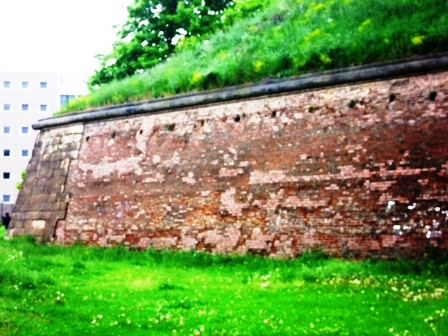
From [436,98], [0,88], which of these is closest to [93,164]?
[436,98]

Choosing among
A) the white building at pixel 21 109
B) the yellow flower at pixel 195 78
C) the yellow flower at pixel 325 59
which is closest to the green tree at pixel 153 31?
the yellow flower at pixel 195 78

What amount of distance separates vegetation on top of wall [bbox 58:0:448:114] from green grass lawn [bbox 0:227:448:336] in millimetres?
3865

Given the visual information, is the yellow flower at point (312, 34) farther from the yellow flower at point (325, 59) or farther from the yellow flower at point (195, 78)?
the yellow flower at point (195, 78)

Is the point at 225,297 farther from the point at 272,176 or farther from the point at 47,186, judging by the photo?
the point at 47,186

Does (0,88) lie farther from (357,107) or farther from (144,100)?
(357,107)

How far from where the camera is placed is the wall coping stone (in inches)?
484

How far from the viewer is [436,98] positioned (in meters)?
12.0

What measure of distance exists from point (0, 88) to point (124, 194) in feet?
177

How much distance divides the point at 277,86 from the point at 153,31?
18.4 metres

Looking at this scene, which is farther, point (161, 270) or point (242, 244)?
point (242, 244)

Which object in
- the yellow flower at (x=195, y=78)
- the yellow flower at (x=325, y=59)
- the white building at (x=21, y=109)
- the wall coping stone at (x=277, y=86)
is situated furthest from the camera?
the white building at (x=21, y=109)

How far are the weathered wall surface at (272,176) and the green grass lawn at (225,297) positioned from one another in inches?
28.7

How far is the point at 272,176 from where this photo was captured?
13.9m

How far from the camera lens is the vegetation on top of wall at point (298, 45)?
44.7 feet
